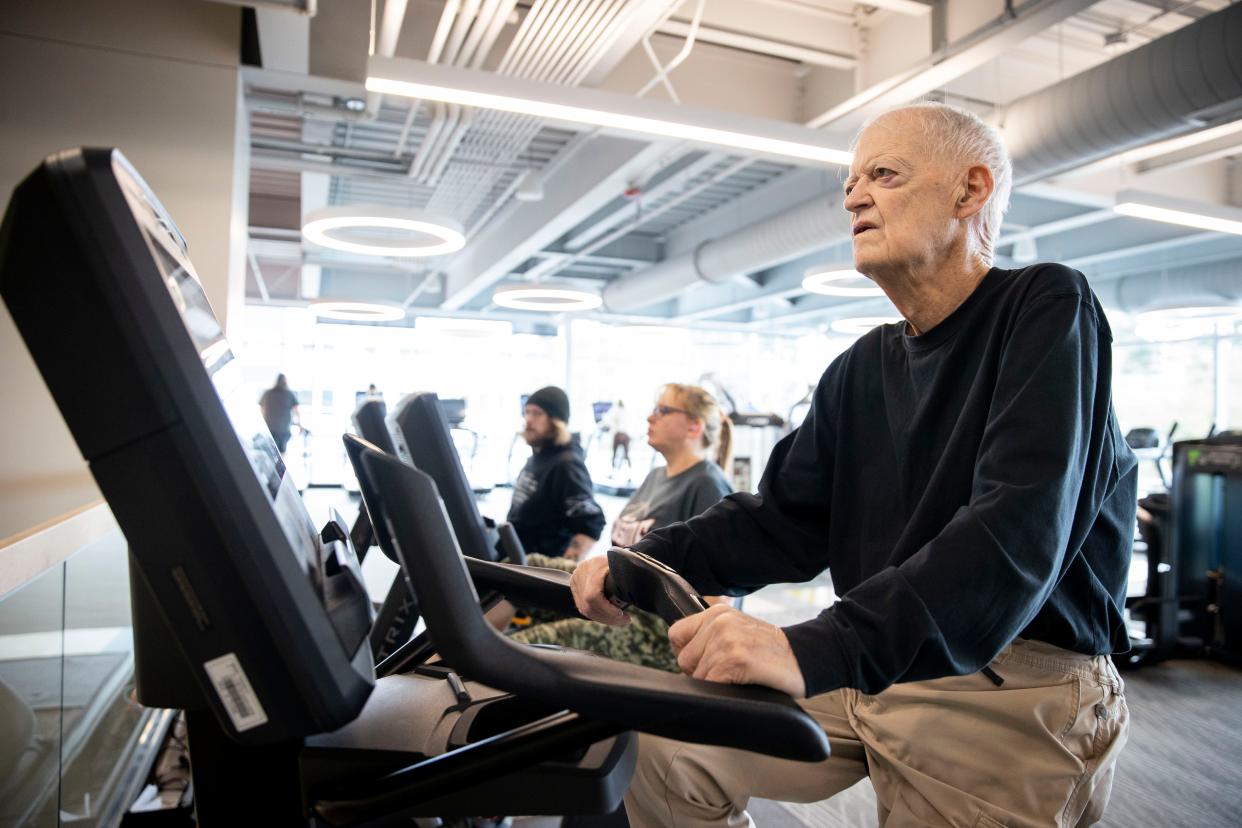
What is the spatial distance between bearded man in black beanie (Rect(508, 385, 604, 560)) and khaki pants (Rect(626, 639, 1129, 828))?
2358 mm

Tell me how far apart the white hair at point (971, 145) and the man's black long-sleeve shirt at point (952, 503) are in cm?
10

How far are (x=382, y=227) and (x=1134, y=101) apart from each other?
5268mm

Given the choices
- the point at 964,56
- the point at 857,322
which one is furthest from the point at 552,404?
the point at 857,322

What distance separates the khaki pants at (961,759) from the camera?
113 centimetres

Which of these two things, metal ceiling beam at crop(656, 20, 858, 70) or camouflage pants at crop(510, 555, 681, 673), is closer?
camouflage pants at crop(510, 555, 681, 673)

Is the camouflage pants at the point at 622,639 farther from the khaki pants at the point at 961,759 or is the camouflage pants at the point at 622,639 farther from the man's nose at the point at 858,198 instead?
the man's nose at the point at 858,198

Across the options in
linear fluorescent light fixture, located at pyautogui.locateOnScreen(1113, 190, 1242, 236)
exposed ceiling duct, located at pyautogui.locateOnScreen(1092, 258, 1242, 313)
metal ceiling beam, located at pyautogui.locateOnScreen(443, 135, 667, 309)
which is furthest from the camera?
exposed ceiling duct, located at pyautogui.locateOnScreen(1092, 258, 1242, 313)

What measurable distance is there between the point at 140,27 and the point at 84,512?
11.6 ft

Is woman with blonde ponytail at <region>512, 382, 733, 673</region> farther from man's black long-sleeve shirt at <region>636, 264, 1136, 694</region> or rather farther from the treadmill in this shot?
the treadmill

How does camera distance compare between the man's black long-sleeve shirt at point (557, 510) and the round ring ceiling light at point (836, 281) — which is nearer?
the man's black long-sleeve shirt at point (557, 510)

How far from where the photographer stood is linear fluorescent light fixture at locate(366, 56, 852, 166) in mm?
4023

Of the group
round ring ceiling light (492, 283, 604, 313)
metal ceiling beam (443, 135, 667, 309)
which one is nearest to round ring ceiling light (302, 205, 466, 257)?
metal ceiling beam (443, 135, 667, 309)

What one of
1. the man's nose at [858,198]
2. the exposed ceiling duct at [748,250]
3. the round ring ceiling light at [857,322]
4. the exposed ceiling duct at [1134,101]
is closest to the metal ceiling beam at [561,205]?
the exposed ceiling duct at [748,250]

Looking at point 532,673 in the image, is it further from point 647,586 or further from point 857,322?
point 857,322
